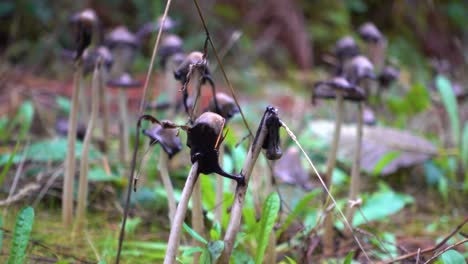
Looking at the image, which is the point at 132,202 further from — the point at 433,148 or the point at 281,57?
the point at 281,57

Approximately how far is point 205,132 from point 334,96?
0.69 meters

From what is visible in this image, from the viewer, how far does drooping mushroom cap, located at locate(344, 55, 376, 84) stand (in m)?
1.33

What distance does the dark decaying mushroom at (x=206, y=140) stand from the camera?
2.68 feet

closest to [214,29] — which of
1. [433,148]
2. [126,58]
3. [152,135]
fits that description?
[126,58]

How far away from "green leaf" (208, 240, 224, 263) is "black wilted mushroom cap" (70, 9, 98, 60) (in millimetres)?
624

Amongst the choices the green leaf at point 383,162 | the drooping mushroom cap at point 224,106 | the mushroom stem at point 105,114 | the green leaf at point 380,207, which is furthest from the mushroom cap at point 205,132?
the green leaf at point 383,162

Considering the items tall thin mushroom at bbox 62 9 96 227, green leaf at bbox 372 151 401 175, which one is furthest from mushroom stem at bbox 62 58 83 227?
green leaf at bbox 372 151 401 175

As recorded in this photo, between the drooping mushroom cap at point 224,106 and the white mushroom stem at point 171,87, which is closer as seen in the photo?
the drooping mushroom cap at point 224,106

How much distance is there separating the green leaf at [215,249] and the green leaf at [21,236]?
1.10ft

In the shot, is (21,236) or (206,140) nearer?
(206,140)

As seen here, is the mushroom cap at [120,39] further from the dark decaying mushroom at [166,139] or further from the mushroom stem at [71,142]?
the dark decaying mushroom at [166,139]

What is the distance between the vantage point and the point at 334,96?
1.43 meters

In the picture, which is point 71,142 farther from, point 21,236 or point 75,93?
point 21,236

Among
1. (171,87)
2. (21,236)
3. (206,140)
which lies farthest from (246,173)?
(171,87)
